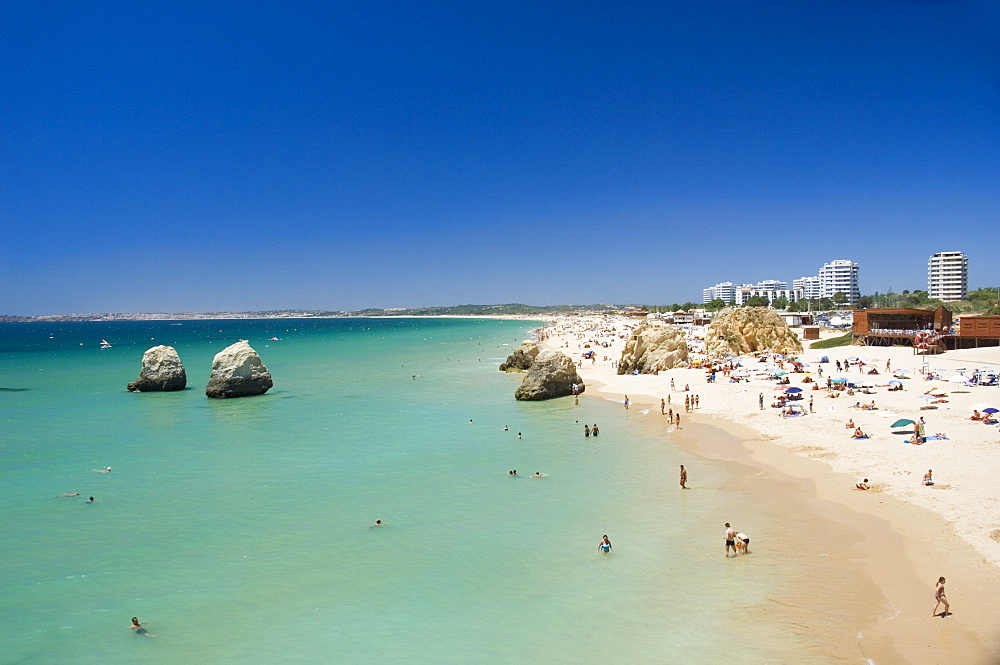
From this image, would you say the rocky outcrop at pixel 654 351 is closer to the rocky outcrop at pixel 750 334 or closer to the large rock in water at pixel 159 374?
the rocky outcrop at pixel 750 334

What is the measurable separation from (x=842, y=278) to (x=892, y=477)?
196 meters

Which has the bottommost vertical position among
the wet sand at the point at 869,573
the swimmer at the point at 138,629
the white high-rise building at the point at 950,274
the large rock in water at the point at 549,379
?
the swimmer at the point at 138,629

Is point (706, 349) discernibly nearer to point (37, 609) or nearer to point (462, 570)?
point (462, 570)

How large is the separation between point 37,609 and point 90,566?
76.2 inches

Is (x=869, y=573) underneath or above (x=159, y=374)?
underneath

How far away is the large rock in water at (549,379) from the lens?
1455 inches

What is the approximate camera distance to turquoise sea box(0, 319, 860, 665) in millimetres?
10484

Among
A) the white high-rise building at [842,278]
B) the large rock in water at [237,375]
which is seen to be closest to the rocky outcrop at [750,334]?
the large rock in water at [237,375]

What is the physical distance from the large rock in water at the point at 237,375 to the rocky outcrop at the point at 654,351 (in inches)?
1118

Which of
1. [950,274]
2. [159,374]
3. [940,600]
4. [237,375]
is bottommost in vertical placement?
[940,600]

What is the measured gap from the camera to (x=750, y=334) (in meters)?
54.1

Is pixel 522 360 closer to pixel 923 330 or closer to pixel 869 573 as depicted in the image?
pixel 923 330

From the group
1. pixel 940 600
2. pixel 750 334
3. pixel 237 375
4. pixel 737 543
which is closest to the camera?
pixel 940 600

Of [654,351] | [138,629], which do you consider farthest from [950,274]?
[138,629]
